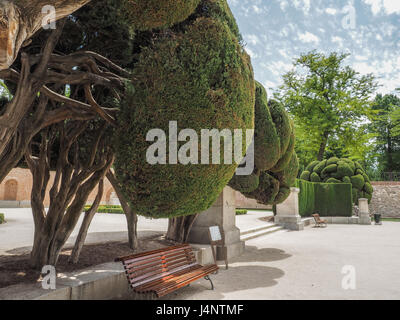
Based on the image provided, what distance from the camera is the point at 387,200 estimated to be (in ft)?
77.3

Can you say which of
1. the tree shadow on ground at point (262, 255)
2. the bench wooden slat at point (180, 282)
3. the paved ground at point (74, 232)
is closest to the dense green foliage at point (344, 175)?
the paved ground at point (74, 232)

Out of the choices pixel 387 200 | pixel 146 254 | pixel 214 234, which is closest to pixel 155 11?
pixel 146 254

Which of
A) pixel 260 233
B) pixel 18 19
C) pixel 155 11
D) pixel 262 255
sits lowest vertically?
pixel 260 233

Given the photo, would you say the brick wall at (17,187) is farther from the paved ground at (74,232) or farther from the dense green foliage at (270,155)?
the dense green foliage at (270,155)

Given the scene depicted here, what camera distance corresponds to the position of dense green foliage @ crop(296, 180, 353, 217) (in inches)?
720

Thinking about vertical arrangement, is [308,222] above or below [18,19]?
below

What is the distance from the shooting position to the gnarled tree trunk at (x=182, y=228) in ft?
21.9

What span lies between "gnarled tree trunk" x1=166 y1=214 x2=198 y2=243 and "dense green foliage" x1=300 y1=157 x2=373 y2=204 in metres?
15.5

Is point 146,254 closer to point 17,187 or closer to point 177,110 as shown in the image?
point 177,110

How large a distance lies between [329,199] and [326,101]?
8.62 metres

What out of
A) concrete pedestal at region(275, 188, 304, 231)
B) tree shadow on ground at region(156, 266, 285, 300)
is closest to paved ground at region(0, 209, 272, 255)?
concrete pedestal at region(275, 188, 304, 231)

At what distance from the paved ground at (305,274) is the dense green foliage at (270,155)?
1643mm

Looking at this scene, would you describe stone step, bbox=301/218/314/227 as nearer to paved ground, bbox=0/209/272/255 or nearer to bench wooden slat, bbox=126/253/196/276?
paved ground, bbox=0/209/272/255

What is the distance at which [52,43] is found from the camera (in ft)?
11.9
